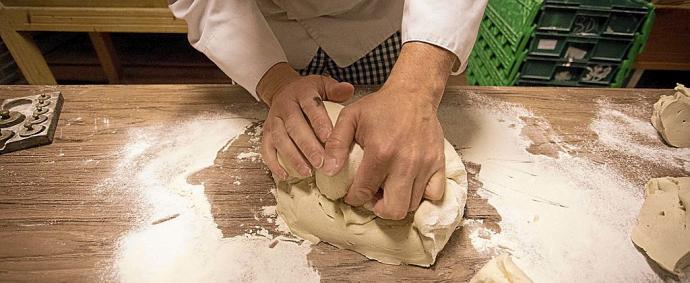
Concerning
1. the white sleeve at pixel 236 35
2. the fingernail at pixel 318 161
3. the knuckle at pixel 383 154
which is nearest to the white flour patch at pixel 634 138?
the knuckle at pixel 383 154

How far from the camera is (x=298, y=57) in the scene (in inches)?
51.3

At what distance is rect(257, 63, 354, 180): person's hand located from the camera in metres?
0.89

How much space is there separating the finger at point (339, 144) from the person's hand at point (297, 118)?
0.07ft

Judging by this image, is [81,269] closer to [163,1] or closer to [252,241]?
[252,241]

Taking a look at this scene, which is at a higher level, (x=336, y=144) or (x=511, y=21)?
(x=336, y=144)

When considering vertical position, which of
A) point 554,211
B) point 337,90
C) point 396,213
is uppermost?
point 337,90

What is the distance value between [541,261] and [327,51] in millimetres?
829

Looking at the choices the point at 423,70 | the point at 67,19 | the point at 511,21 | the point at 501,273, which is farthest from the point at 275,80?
the point at 67,19

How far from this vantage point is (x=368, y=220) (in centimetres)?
91

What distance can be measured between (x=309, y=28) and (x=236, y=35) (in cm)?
25

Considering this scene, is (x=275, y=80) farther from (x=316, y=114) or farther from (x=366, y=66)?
(x=366, y=66)

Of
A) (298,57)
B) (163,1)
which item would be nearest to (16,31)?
(163,1)

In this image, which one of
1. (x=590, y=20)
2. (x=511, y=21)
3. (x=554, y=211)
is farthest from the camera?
(x=511, y=21)

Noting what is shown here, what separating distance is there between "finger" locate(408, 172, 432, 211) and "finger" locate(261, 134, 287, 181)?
1.00 ft
